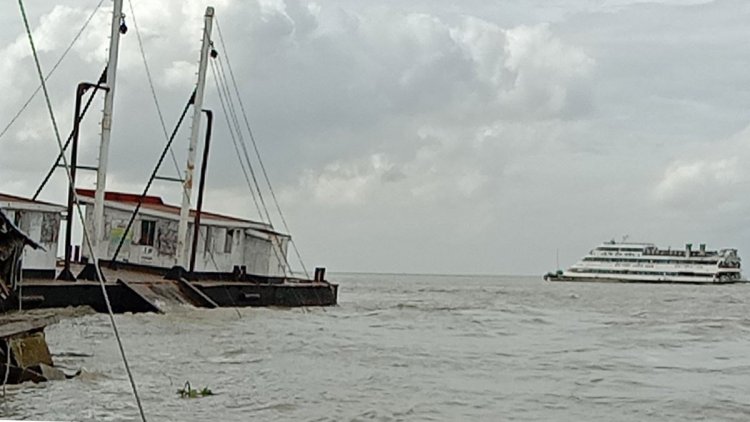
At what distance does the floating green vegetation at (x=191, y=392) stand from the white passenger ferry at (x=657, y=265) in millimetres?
79922

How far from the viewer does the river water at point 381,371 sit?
1152 cm

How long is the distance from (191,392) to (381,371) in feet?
14.1

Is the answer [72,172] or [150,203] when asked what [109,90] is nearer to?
[72,172]

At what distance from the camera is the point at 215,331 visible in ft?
69.6

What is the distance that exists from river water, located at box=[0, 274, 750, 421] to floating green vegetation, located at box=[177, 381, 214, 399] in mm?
160

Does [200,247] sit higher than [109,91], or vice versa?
[109,91]

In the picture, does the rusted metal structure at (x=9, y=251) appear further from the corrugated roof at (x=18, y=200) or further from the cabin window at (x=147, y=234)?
the cabin window at (x=147, y=234)

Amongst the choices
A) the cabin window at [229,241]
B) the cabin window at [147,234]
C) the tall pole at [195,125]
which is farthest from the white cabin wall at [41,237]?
the cabin window at [229,241]

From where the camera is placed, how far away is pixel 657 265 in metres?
89.3

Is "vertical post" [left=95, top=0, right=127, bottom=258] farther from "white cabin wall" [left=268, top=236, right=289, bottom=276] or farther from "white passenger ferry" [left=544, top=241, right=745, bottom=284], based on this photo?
"white passenger ferry" [left=544, top=241, right=745, bottom=284]

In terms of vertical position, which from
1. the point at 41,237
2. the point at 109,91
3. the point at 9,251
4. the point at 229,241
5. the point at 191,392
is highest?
the point at 109,91

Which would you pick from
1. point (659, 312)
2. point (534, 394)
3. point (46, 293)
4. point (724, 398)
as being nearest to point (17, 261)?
point (46, 293)

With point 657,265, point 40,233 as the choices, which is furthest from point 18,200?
point 657,265

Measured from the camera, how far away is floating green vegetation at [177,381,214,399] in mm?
11891
